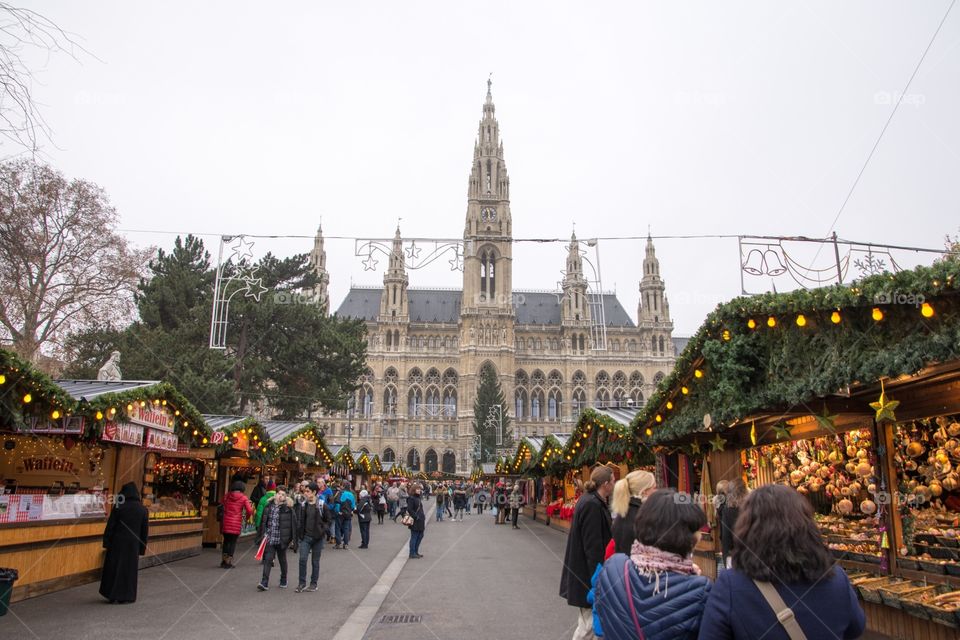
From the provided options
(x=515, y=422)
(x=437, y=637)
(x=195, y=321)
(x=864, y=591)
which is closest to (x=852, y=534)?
(x=864, y=591)

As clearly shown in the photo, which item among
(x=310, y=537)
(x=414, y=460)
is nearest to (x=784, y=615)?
(x=310, y=537)

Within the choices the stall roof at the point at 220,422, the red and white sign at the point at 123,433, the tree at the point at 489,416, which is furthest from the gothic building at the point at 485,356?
the red and white sign at the point at 123,433

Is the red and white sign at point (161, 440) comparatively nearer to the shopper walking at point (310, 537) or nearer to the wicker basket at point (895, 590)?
the shopper walking at point (310, 537)

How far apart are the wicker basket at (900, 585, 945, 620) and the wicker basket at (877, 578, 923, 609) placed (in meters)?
0.05

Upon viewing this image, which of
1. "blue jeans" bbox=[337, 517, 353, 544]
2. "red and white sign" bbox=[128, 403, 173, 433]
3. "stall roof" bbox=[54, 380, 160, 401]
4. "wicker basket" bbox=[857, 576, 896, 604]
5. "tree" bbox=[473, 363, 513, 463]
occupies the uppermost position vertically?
"tree" bbox=[473, 363, 513, 463]

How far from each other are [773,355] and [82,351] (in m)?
23.3

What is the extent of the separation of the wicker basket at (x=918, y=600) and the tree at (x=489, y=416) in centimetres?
5612

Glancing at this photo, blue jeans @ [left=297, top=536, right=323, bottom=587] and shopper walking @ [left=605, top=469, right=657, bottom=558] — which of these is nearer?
shopper walking @ [left=605, top=469, right=657, bottom=558]

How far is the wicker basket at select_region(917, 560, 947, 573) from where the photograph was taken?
5.64m

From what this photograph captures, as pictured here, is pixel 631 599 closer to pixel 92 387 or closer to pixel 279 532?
pixel 279 532

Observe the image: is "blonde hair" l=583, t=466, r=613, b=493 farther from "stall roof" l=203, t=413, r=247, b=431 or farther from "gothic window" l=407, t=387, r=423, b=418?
"gothic window" l=407, t=387, r=423, b=418

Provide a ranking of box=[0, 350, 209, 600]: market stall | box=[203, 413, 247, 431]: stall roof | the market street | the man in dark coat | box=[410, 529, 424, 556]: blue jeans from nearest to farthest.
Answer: the man in dark coat → the market street → box=[0, 350, 209, 600]: market stall → box=[410, 529, 424, 556]: blue jeans → box=[203, 413, 247, 431]: stall roof

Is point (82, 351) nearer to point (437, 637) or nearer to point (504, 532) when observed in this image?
point (504, 532)

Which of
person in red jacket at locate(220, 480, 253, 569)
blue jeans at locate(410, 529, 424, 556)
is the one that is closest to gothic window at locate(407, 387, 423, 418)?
blue jeans at locate(410, 529, 424, 556)
